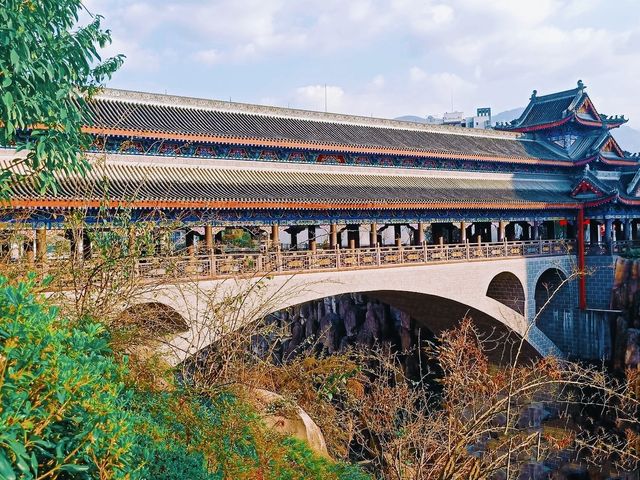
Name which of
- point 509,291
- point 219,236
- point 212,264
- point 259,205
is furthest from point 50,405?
point 509,291

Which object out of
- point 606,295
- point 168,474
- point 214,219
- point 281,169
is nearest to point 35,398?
point 168,474

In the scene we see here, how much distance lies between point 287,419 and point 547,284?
20.7m

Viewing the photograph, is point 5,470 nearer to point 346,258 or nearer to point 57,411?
point 57,411

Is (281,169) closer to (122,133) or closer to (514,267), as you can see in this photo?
(122,133)

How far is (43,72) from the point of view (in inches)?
261

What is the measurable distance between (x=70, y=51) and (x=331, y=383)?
7513mm

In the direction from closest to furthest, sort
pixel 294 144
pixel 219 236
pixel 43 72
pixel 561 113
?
pixel 43 72 → pixel 294 144 → pixel 219 236 → pixel 561 113

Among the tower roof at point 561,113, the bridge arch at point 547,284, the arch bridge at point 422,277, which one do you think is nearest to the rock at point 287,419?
the arch bridge at point 422,277

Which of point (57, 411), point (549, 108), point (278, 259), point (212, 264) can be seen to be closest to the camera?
point (57, 411)

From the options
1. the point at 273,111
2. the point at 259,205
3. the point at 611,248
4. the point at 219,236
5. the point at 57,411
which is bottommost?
the point at 611,248

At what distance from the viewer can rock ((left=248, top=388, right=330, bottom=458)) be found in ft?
31.9

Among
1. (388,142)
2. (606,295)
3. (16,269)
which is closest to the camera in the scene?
(16,269)

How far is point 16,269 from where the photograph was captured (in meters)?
8.27

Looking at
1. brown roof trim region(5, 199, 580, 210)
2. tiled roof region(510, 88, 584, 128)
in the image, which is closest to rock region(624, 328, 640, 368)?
brown roof trim region(5, 199, 580, 210)
